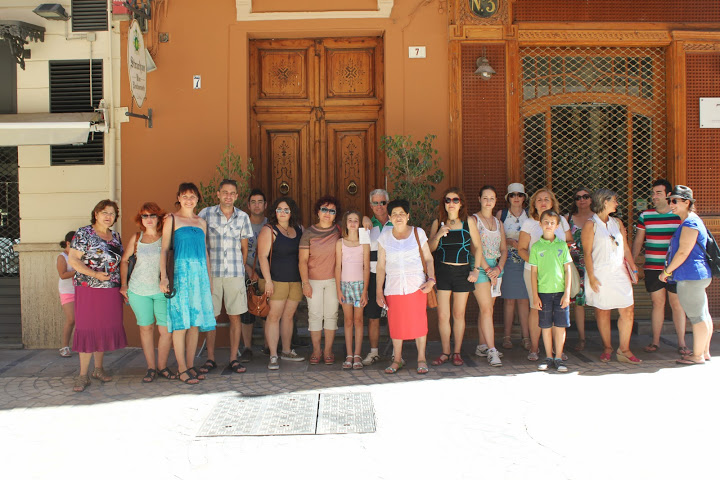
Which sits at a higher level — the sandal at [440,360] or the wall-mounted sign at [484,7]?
the wall-mounted sign at [484,7]

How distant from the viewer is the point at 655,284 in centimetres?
649

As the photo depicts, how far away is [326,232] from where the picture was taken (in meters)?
6.17

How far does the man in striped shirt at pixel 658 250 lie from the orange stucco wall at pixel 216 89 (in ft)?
8.16

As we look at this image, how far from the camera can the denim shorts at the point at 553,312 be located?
594 centimetres

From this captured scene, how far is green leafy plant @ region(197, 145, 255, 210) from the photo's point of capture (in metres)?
7.04

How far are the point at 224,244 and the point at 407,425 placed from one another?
2.62m

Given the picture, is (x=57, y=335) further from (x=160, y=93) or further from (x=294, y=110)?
(x=294, y=110)

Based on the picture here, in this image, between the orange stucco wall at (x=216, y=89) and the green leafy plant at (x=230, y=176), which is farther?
the orange stucco wall at (x=216, y=89)

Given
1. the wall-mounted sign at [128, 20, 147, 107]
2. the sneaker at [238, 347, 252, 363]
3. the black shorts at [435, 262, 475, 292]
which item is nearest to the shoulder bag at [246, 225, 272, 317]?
the sneaker at [238, 347, 252, 363]

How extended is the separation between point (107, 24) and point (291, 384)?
16.0 ft

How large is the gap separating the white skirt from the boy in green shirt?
37 cm

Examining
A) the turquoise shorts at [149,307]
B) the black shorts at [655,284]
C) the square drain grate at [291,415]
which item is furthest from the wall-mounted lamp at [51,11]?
the black shorts at [655,284]

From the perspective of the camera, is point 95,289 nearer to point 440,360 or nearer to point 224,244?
point 224,244

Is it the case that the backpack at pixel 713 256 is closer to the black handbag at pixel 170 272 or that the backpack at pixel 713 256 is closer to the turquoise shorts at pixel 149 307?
the black handbag at pixel 170 272
